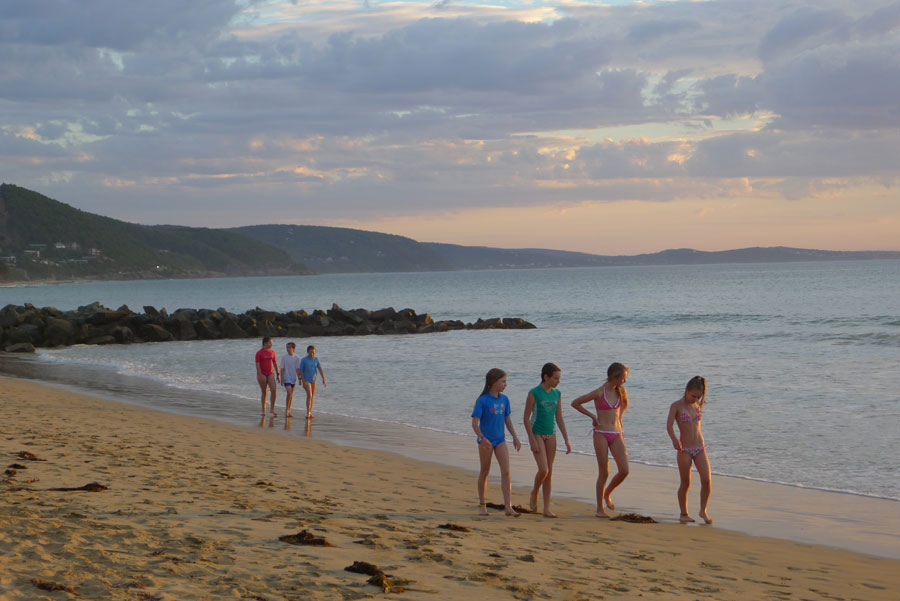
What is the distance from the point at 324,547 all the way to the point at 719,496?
5479 mm

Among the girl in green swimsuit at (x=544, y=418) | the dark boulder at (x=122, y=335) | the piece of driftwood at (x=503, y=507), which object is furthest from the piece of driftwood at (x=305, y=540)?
the dark boulder at (x=122, y=335)

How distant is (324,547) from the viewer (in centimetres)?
605

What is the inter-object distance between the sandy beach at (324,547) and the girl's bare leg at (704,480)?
200 millimetres

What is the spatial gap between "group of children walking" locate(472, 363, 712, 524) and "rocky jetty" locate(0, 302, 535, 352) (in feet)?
98.2

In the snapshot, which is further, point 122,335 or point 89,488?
point 122,335

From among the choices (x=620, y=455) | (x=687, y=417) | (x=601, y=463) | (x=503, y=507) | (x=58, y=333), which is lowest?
(x=503, y=507)

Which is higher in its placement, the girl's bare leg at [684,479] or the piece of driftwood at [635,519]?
the girl's bare leg at [684,479]

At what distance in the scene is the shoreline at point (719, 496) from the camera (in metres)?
8.20

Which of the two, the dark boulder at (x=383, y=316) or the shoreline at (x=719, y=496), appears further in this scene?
the dark boulder at (x=383, y=316)

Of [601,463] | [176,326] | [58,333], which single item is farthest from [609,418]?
[176,326]

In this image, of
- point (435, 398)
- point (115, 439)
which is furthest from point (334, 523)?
point (435, 398)

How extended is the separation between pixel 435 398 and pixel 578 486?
8698mm

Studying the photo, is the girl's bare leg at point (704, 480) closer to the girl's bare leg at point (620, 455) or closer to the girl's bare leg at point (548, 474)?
the girl's bare leg at point (620, 455)

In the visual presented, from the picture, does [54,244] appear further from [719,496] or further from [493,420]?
[493,420]
